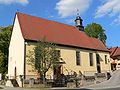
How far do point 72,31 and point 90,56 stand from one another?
661 cm

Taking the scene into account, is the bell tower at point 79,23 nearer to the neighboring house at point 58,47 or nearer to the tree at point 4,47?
the neighboring house at point 58,47

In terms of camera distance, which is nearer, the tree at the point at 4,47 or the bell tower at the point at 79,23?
the tree at the point at 4,47

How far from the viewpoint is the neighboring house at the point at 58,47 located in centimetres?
2467

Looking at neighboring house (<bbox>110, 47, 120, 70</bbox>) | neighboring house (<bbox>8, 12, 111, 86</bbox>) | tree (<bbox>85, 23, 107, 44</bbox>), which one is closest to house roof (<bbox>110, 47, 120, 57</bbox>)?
neighboring house (<bbox>110, 47, 120, 70</bbox>)


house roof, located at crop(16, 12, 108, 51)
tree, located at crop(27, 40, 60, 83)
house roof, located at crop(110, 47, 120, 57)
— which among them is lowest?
tree, located at crop(27, 40, 60, 83)

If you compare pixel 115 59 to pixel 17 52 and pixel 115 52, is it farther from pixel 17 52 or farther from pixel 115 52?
pixel 17 52

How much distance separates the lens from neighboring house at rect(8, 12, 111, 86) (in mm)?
24672

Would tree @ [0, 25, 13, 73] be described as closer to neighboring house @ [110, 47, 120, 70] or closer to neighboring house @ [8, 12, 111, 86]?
neighboring house @ [8, 12, 111, 86]

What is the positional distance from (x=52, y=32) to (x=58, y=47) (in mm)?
3645

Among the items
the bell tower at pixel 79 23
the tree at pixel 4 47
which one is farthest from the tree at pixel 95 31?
the tree at pixel 4 47

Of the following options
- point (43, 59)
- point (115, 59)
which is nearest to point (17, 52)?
point (43, 59)

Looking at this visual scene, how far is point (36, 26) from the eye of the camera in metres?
28.5

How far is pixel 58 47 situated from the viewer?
27344 millimetres

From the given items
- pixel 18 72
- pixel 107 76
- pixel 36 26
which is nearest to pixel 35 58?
pixel 18 72
